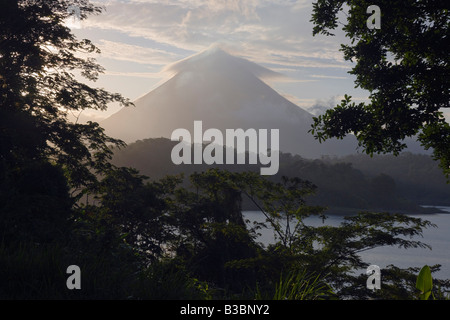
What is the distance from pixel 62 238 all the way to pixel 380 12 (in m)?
7.59

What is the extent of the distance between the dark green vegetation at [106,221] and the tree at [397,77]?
12.1 ft

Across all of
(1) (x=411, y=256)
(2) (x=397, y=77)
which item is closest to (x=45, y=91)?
(2) (x=397, y=77)

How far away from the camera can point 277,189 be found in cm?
1875

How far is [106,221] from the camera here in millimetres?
16609

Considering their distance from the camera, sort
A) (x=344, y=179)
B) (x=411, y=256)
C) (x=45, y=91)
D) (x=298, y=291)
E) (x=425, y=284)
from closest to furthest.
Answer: (x=425, y=284)
(x=298, y=291)
(x=45, y=91)
(x=411, y=256)
(x=344, y=179)

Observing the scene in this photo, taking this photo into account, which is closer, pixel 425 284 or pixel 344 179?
pixel 425 284

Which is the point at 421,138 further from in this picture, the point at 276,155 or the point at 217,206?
the point at 276,155

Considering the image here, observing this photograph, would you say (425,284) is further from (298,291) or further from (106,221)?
(106,221)

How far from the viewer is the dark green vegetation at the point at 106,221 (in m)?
4.70

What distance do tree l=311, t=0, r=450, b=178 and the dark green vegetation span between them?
3.68 m

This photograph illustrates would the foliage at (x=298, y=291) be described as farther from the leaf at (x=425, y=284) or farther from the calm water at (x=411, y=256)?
the calm water at (x=411, y=256)

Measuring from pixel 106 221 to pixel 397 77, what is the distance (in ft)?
38.8

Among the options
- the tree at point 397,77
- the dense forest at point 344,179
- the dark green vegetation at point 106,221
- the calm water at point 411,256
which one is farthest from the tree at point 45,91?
the dense forest at point 344,179

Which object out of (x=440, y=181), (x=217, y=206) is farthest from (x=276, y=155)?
(x=217, y=206)
